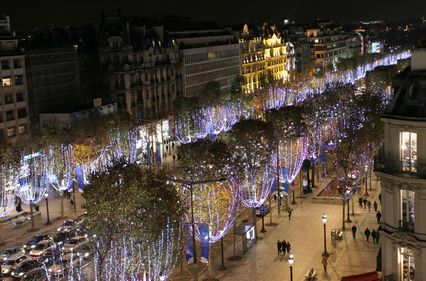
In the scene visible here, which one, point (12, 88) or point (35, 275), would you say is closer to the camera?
point (35, 275)

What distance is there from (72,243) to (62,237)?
2.09 metres

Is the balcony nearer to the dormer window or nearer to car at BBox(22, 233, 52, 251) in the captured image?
car at BBox(22, 233, 52, 251)

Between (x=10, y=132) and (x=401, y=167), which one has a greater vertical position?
(x=401, y=167)

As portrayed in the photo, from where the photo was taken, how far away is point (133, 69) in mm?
130250

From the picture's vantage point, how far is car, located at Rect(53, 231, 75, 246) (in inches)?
2395

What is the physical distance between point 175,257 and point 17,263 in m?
17.7

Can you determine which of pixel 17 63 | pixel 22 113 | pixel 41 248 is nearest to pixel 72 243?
pixel 41 248

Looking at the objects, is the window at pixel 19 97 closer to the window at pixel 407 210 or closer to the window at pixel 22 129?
the window at pixel 22 129

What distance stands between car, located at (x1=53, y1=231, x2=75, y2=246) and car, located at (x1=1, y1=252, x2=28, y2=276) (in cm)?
369

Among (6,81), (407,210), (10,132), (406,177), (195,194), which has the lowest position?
(10,132)

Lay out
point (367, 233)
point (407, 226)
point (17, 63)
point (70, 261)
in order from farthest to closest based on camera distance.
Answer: point (17, 63), point (367, 233), point (70, 261), point (407, 226)

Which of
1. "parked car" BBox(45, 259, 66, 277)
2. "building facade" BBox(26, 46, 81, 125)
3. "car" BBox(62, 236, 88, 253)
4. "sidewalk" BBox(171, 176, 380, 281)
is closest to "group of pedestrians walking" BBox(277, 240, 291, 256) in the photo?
"sidewalk" BBox(171, 176, 380, 281)

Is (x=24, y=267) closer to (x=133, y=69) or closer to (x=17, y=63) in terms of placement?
(x=17, y=63)

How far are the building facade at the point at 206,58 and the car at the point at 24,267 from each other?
301 feet
